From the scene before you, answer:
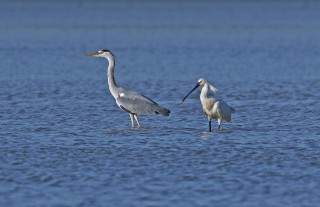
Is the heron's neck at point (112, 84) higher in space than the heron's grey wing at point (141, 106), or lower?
higher

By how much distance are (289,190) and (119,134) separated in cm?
569

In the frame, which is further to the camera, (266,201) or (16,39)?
(16,39)

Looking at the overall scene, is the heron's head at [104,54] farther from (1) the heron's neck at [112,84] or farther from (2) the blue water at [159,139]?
(2) the blue water at [159,139]

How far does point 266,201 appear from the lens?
11984mm

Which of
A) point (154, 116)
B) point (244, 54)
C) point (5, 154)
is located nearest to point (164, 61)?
point (244, 54)

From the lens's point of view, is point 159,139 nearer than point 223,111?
Yes

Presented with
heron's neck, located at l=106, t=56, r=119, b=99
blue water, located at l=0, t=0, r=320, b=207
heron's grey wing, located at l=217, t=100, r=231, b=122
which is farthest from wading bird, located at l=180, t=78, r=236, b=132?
heron's neck, located at l=106, t=56, r=119, b=99

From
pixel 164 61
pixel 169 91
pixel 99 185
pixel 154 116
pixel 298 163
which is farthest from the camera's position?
pixel 164 61

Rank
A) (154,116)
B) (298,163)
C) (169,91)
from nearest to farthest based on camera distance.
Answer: (298,163), (154,116), (169,91)

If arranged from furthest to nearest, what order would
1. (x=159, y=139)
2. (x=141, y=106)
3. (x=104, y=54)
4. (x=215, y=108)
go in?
(x=104, y=54)
(x=141, y=106)
(x=215, y=108)
(x=159, y=139)

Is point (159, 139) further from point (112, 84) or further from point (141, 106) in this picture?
point (112, 84)

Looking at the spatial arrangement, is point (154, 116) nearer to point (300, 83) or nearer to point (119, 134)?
point (119, 134)

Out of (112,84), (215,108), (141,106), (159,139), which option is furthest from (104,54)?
(159,139)

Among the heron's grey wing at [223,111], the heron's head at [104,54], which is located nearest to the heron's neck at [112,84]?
the heron's head at [104,54]
